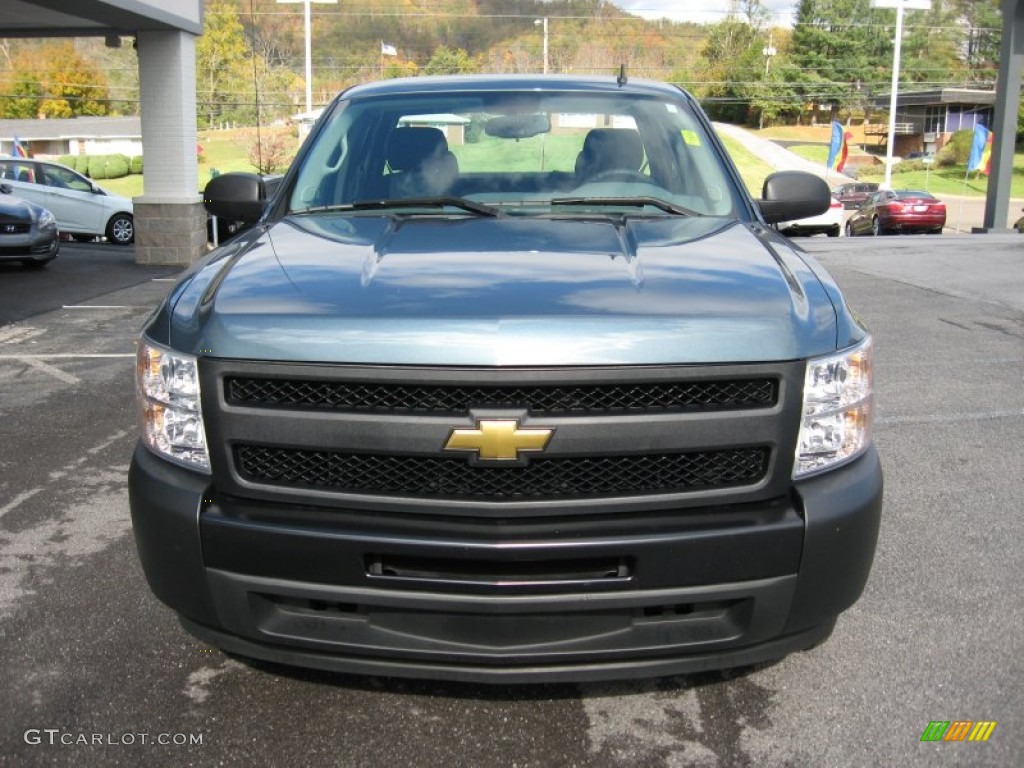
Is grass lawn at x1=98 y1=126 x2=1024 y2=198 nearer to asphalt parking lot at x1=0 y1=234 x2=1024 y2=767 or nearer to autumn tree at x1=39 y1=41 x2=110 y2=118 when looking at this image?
asphalt parking lot at x1=0 y1=234 x2=1024 y2=767

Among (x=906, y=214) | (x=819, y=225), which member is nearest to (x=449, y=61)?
(x=906, y=214)

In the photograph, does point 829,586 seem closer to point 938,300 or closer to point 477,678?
point 477,678

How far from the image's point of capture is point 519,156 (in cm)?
412

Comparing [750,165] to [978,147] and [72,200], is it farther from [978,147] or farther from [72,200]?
[72,200]

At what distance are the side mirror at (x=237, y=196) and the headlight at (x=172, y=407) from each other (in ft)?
4.74

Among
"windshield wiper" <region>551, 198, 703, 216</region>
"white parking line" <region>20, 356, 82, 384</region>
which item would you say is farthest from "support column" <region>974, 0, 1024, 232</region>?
"windshield wiper" <region>551, 198, 703, 216</region>

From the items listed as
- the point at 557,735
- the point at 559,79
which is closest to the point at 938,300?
the point at 559,79

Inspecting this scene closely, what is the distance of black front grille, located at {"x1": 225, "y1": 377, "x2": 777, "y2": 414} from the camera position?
8.18 feet

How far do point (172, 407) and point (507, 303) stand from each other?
91 centimetres

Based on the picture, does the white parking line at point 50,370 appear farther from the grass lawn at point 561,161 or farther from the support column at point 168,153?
the support column at point 168,153

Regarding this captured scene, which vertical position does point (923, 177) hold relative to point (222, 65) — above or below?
below

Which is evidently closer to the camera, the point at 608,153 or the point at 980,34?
the point at 608,153

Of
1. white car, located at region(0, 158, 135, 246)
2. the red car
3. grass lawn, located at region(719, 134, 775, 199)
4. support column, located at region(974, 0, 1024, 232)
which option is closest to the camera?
white car, located at region(0, 158, 135, 246)

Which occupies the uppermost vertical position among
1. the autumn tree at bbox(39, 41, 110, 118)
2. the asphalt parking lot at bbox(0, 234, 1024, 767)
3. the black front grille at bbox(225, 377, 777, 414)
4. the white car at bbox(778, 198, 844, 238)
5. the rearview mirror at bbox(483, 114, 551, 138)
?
the autumn tree at bbox(39, 41, 110, 118)
